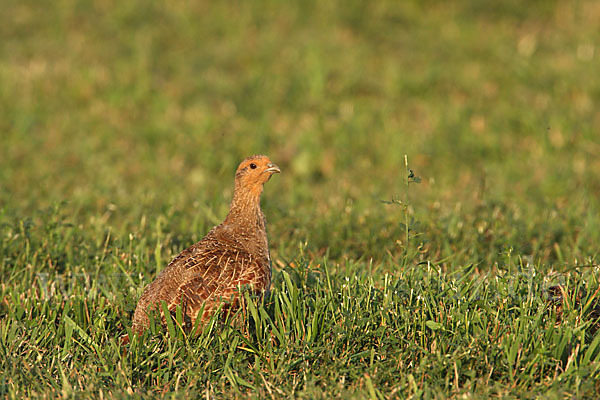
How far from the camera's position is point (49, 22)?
1415 centimetres

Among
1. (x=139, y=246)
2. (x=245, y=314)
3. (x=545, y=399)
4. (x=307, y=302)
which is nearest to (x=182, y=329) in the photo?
(x=245, y=314)

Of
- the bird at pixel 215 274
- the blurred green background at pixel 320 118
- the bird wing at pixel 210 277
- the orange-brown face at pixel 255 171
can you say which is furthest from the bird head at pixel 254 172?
the blurred green background at pixel 320 118

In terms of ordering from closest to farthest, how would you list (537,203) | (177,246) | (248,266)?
(248,266)
(177,246)
(537,203)

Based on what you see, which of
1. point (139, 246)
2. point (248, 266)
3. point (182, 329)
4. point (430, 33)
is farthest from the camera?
point (430, 33)

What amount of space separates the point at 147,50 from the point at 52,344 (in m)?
8.87

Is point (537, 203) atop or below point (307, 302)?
below

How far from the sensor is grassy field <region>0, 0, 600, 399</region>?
4426 millimetres

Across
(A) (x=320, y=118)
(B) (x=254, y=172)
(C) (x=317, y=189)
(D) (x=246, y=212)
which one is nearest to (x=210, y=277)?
(D) (x=246, y=212)

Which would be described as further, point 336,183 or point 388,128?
point 388,128

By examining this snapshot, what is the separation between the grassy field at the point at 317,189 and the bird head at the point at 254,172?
2.11 ft

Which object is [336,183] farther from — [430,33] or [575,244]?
[430,33]

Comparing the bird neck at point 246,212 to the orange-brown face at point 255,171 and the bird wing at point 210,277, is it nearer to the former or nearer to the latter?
the orange-brown face at point 255,171

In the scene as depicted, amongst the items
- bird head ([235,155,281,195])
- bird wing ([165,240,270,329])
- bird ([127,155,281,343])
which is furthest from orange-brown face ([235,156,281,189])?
bird wing ([165,240,270,329])

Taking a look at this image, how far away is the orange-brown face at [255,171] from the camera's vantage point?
5.60 meters
